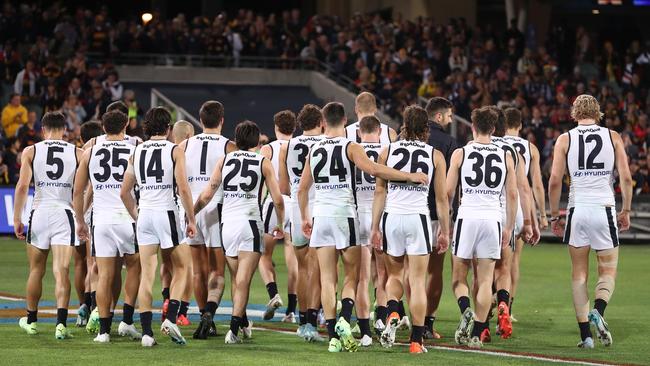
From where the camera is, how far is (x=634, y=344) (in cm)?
1270

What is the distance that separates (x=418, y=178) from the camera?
11758 mm

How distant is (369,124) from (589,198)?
222 cm

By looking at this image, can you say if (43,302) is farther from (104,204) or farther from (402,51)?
(402,51)

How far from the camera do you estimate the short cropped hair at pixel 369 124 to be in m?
12.6

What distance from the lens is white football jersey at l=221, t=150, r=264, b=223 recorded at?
12.4 m

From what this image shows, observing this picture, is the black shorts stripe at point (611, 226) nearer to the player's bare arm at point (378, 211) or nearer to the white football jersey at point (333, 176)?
the player's bare arm at point (378, 211)

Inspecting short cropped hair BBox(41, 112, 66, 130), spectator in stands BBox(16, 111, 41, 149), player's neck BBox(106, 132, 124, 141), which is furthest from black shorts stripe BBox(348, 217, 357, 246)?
spectator in stands BBox(16, 111, 41, 149)

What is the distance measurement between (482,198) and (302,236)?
2.05 meters

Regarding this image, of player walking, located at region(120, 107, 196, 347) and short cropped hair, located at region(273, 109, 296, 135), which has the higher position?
short cropped hair, located at region(273, 109, 296, 135)

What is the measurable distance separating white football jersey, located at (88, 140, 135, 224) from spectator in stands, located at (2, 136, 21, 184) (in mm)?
12691

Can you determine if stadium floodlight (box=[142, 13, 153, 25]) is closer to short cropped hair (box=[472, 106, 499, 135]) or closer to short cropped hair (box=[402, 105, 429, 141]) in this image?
short cropped hair (box=[472, 106, 499, 135])

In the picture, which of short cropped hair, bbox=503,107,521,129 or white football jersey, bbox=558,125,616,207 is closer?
white football jersey, bbox=558,125,616,207

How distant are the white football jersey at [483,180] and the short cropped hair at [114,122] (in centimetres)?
327

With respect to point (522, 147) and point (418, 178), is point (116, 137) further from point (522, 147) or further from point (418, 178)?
point (522, 147)
